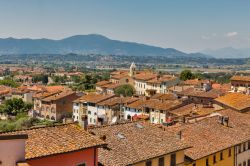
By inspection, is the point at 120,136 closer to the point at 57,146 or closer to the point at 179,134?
the point at 179,134

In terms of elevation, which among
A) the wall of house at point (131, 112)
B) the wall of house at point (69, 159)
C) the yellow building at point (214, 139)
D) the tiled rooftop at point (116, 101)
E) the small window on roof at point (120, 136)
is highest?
the wall of house at point (69, 159)

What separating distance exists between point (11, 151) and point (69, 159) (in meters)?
4.06

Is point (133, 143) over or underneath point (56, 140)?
underneath

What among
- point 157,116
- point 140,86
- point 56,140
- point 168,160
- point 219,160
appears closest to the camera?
point 56,140

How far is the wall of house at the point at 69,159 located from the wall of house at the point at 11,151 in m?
1.83

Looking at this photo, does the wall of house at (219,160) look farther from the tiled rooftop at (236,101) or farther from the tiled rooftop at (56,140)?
the tiled rooftop at (236,101)

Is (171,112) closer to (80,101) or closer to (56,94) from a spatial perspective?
(80,101)

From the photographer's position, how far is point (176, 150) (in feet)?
83.5

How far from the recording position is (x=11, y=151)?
1491 centimetres

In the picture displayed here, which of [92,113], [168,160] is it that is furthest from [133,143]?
[92,113]

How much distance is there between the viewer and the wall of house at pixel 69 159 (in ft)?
57.4

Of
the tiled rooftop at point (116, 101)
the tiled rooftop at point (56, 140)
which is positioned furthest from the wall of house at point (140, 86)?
the tiled rooftop at point (56, 140)

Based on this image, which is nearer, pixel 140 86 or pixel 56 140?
pixel 56 140

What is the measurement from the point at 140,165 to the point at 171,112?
4159 centimetres
